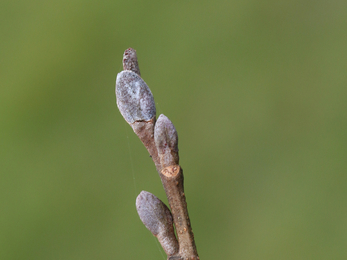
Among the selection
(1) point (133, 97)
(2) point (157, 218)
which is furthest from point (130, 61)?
(2) point (157, 218)

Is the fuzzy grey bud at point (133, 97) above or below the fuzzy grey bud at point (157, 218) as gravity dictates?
above

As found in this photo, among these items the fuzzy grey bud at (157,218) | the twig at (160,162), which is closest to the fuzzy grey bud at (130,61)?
the twig at (160,162)

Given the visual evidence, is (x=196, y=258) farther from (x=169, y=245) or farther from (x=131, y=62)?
(x=131, y=62)

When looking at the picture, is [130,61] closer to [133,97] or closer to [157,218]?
[133,97]

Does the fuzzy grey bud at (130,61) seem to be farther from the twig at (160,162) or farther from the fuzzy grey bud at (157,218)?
the fuzzy grey bud at (157,218)

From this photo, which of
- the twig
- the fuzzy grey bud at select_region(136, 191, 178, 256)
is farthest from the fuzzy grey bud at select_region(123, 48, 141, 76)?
the fuzzy grey bud at select_region(136, 191, 178, 256)
